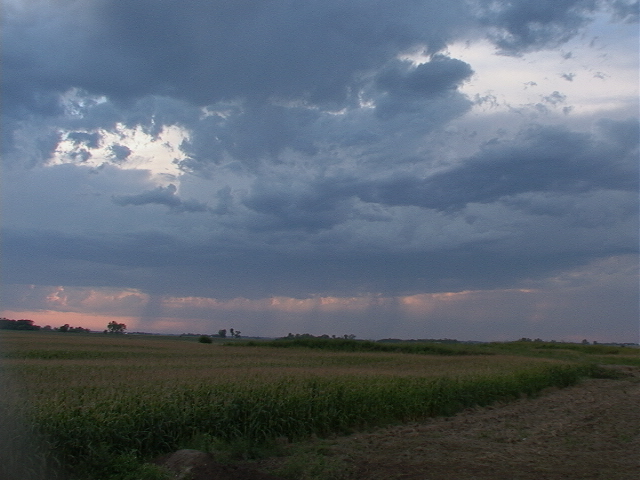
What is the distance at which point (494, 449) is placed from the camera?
10.6 meters

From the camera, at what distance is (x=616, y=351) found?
194ft

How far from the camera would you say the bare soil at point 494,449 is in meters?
8.78

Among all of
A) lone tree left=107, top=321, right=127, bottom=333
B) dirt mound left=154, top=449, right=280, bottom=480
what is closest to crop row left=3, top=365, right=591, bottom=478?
dirt mound left=154, top=449, right=280, bottom=480

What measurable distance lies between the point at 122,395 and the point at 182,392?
1243mm

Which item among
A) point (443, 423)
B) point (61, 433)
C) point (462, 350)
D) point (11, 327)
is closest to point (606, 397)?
point (443, 423)

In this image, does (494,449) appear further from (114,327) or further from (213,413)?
(114,327)

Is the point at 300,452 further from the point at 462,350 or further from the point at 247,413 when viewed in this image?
the point at 462,350

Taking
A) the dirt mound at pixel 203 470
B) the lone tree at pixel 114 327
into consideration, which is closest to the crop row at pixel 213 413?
the dirt mound at pixel 203 470

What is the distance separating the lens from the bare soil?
28.8ft

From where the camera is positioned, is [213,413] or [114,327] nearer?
[213,413]

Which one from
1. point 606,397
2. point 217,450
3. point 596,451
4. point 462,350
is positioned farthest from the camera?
point 462,350

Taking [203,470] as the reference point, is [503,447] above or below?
below

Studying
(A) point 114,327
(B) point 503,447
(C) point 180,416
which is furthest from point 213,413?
(A) point 114,327

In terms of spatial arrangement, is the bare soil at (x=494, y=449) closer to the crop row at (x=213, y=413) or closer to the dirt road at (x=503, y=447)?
the dirt road at (x=503, y=447)
